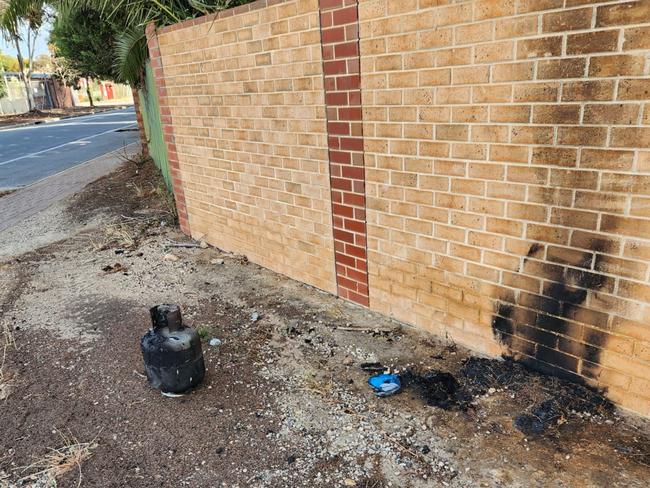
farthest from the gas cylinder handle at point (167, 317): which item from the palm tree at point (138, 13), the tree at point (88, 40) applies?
the tree at point (88, 40)

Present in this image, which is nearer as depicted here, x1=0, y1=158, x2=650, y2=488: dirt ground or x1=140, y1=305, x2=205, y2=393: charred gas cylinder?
x1=0, y1=158, x2=650, y2=488: dirt ground

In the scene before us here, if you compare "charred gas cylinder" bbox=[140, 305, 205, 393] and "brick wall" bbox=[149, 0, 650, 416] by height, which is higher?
"brick wall" bbox=[149, 0, 650, 416]

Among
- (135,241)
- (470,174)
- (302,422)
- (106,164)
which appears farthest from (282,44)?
(106,164)

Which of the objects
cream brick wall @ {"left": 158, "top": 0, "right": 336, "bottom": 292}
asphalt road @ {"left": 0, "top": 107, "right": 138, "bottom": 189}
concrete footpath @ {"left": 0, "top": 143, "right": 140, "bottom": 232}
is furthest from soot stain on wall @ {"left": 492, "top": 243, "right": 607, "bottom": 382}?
asphalt road @ {"left": 0, "top": 107, "right": 138, "bottom": 189}

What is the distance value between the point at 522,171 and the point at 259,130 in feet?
9.32

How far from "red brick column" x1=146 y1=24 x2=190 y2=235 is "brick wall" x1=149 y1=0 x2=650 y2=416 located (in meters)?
1.29

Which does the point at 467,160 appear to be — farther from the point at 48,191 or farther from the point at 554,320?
the point at 48,191

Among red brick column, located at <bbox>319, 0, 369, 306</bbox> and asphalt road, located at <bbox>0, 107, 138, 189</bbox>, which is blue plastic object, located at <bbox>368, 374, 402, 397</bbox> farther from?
asphalt road, located at <bbox>0, 107, 138, 189</bbox>

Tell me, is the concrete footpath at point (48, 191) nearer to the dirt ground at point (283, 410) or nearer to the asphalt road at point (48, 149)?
the asphalt road at point (48, 149)

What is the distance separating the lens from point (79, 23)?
11266 mm

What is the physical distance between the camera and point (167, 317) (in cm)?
323

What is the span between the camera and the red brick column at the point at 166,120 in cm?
631

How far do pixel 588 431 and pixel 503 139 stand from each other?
172 centimetres

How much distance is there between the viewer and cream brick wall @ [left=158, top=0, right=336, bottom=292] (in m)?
4.38
